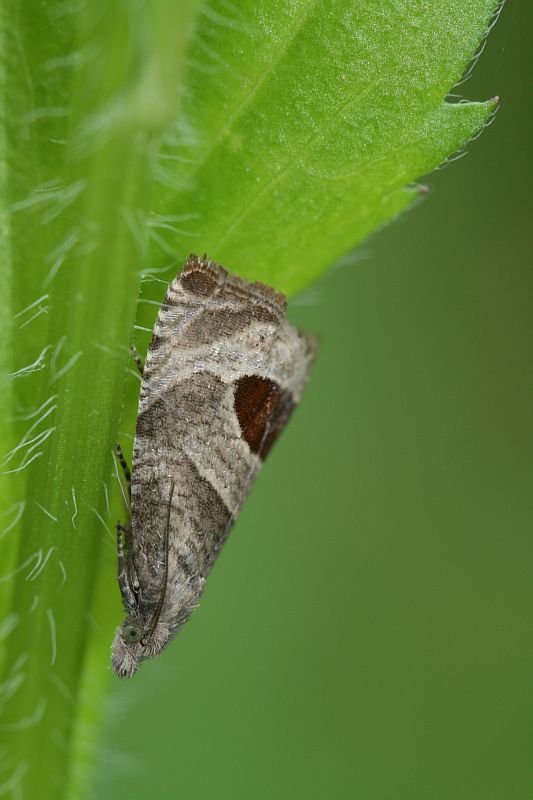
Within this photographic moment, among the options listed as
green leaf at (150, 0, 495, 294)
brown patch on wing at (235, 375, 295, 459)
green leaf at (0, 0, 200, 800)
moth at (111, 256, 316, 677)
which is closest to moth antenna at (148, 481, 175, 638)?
moth at (111, 256, 316, 677)

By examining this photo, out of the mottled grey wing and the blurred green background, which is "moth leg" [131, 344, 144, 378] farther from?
the blurred green background

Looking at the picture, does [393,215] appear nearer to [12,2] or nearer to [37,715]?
[12,2]

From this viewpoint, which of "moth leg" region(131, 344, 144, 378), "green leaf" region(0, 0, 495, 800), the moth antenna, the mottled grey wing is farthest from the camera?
the moth antenna

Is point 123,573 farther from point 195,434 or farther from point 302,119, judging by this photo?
point 302,119

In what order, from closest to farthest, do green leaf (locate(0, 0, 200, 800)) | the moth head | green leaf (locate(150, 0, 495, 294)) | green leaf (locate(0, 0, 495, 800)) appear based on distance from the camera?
1. green leaf (locate(0, 0, 200, 800))
2. green leaf (locate(0, 0, 495, 800))
3. green leaf (locate(150, 0, 495, 294))
4. the moth head

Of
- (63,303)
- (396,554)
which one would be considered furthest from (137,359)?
(396,554)

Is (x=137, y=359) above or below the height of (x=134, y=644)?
above

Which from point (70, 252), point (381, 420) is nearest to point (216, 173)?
point (70, 252)

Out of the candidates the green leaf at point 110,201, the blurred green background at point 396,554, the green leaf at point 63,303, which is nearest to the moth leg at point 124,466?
the green leaf at point 110,201
